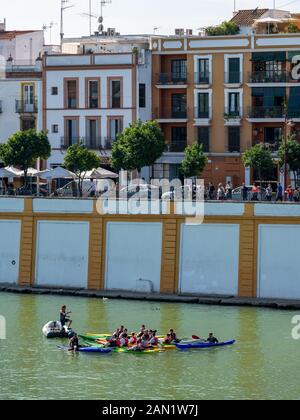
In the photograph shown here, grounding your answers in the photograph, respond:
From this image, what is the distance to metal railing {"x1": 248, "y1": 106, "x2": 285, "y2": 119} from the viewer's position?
7250 cm

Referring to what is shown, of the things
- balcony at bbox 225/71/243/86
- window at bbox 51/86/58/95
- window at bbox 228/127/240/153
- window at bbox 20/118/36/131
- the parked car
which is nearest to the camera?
the parked car

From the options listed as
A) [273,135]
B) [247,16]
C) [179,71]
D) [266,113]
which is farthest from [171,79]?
[247,16]

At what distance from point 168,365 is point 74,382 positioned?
3.60 meters

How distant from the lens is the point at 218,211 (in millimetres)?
54344

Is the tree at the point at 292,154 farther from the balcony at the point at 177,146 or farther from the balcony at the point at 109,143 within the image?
the balcony at the point at 109,143

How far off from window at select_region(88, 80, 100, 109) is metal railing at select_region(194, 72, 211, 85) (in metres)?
4.90

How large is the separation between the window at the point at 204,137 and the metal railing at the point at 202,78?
7.52 feet

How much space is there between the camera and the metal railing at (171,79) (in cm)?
7400

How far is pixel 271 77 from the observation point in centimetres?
7269

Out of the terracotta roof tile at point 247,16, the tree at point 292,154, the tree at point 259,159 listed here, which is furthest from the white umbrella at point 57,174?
the terracotta roof tile at point 247,16

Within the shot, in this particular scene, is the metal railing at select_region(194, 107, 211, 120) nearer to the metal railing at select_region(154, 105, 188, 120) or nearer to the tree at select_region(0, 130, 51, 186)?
the metal railing at select_region(154, 105, 188, 120)


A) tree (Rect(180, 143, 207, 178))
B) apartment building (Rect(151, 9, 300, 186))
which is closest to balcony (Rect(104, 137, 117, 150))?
apartment building (Rect(151, 9, 300, 186))

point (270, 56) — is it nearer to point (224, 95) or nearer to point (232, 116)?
point (224, 95)
